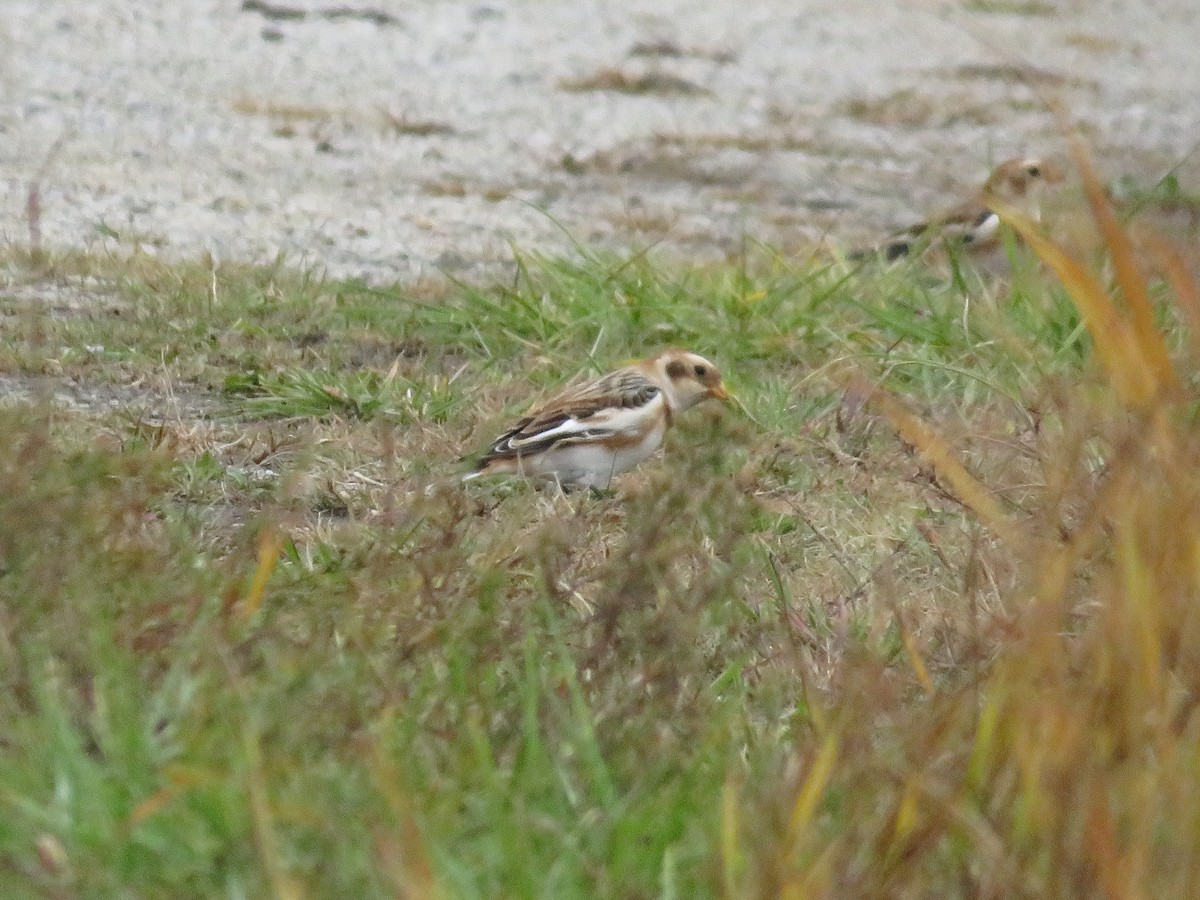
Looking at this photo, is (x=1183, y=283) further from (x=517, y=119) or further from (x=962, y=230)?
(x=517, y=119)

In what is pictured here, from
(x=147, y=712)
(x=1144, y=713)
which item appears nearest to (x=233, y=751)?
(x=147, y=712)

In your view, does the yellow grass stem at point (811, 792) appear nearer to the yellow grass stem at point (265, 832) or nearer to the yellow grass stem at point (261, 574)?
the yellow grass stem at point (265, 832)

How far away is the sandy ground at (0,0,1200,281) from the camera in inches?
344

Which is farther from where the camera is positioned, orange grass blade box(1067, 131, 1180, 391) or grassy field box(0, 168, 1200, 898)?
orange grass blade box(1067, 131, 1180, 391)

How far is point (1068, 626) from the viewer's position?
4.21 metres

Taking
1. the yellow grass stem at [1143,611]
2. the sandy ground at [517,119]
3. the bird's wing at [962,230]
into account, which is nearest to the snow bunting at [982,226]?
the bird's wing at [962,230]

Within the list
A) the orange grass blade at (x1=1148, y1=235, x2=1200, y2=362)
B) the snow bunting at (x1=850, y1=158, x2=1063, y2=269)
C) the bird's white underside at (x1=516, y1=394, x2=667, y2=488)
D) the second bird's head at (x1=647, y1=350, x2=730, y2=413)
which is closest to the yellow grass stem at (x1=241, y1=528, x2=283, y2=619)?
the orange grass blade at (x1=1148, y1=235, x2=1200, y2=362)

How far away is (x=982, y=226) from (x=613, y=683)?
4.51m

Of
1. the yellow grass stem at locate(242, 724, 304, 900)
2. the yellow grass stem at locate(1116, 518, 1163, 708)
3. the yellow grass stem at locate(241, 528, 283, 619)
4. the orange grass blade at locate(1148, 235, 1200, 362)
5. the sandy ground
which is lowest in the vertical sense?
the sandy ground

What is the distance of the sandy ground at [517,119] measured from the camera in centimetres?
873

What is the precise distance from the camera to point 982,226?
7.65m

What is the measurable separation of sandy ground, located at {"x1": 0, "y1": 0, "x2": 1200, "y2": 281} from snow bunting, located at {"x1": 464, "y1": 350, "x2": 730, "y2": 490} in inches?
58.5

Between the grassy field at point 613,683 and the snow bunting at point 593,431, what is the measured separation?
0.65 feet

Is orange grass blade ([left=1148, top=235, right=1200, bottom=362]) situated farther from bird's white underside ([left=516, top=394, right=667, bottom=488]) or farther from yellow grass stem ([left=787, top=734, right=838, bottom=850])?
bird's white underside ([left=516, top=394, right=667, bottom=488])
